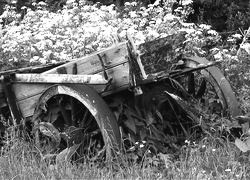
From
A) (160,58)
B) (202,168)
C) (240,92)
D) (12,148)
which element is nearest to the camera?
(202,168)

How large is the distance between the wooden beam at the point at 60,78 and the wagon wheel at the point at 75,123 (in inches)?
4.1

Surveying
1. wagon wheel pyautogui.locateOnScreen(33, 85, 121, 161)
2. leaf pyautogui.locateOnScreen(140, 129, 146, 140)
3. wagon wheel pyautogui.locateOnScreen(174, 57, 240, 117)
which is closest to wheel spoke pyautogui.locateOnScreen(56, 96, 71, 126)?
wagon wheel pyautogui.locateOnScreen(33, 85, 121, 161)

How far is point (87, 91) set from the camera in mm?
3996

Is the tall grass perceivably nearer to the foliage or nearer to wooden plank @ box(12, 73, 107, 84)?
wooden plank @ box(12, 73, 107, 84)

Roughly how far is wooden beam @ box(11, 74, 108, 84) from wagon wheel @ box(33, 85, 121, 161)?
0.34 feet

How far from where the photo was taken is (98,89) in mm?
4145

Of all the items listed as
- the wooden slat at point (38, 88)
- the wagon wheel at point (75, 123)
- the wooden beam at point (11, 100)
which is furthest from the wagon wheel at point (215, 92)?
the wooden beam at point (11, 100)

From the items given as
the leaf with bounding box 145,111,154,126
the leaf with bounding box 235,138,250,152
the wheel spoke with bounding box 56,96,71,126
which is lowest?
the leaf with bounding box 235,138,250,152

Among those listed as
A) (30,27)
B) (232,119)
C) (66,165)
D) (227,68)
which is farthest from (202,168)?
(30,27)

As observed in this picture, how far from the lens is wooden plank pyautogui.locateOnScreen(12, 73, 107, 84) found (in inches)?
146

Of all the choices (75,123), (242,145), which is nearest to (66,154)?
(75,123)

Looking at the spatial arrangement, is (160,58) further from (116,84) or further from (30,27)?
(30,27)

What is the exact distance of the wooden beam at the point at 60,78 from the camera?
3.70m

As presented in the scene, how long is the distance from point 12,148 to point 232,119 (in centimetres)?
198
